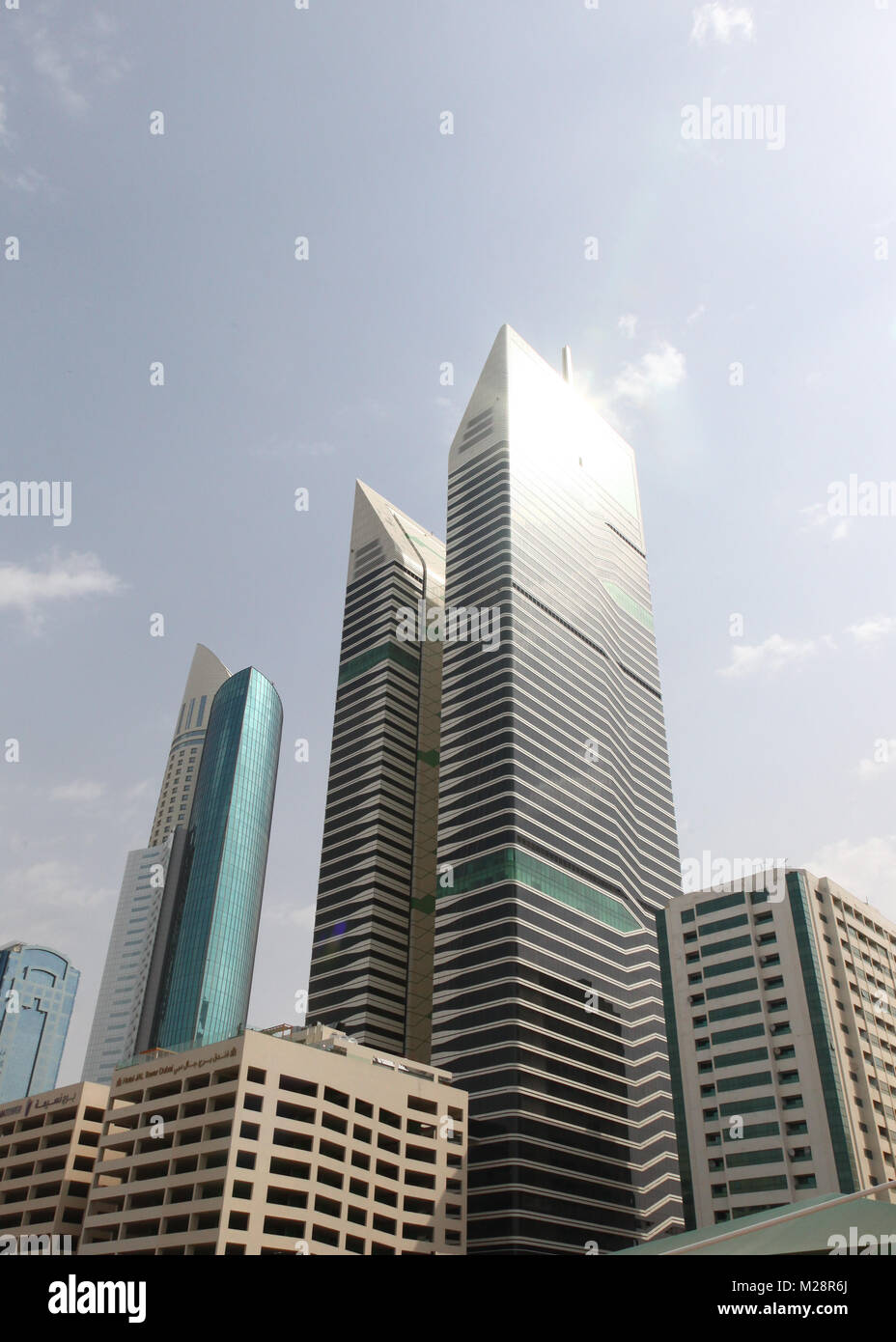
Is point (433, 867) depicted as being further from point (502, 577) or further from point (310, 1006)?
point (502, 577)

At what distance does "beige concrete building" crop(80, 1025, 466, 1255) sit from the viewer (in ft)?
247

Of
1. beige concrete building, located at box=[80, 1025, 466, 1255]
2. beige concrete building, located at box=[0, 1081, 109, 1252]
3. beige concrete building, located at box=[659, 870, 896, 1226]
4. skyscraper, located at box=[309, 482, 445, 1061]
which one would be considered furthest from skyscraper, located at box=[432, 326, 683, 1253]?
beige concrete building, located at box=[0, 1081, 109, 1252]

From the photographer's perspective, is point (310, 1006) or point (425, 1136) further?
point (310, 1006)

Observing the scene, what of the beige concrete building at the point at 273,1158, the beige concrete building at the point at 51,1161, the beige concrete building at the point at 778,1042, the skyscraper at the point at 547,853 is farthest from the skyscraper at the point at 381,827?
the beige concrete building at the point at 273,1158

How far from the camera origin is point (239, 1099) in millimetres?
77562

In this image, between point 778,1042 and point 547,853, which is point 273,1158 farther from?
point 547,853

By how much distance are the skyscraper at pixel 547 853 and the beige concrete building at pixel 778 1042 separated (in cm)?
1812

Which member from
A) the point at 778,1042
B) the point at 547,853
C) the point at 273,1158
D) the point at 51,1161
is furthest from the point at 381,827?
the point at 273,1158

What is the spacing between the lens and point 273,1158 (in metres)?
77.9

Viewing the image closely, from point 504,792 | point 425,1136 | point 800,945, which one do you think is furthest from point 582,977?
point 425,1136

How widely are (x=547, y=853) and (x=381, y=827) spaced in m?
32.6
